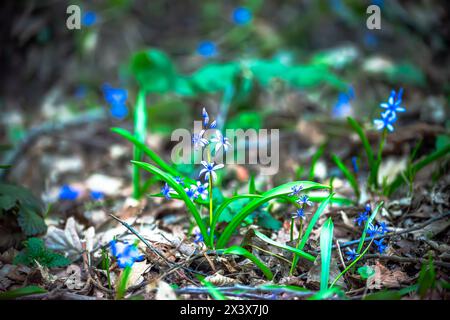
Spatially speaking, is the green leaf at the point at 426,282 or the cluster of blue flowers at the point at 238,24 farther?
the cluster of blue flowers at the point at 238,24

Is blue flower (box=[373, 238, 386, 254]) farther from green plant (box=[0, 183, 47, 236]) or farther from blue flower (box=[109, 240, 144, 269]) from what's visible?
green plant (box=[0, 183, 47, 236])

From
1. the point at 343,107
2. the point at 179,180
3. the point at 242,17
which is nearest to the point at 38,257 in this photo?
the point at 179,180

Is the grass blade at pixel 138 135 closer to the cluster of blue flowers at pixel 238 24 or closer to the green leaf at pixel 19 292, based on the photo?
the green leaf at pixel 19 292

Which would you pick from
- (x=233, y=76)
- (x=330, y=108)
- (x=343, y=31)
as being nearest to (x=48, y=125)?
(x=233, y=76)

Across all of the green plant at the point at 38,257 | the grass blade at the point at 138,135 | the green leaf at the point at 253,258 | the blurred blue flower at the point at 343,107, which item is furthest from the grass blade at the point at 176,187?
the blurred blue flower at the point at 343,107

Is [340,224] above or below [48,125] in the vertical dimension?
below

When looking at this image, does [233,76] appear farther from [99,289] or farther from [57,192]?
[99,289]
